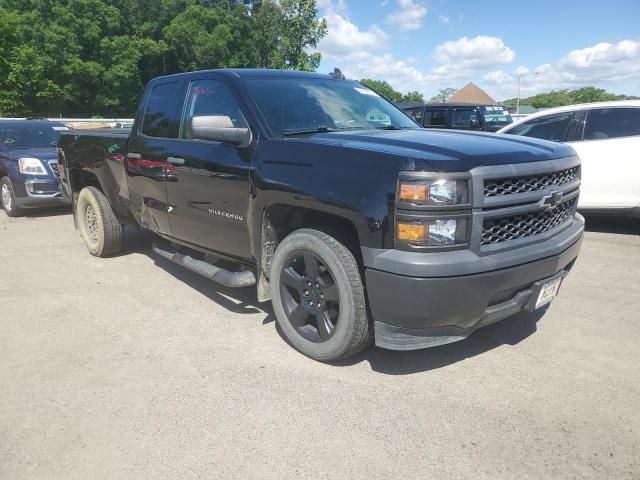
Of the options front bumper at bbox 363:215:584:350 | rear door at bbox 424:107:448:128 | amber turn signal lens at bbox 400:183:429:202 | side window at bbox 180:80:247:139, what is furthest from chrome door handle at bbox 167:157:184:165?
rear door at bbox 424:107:448:128

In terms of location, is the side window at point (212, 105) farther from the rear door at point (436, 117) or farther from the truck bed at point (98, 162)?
the rear door at point (436, 117)

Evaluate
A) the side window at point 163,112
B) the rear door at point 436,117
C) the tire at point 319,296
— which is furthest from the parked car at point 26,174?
the rear door at point 436,117

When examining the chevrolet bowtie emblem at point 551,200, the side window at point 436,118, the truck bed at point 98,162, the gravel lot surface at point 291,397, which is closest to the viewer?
the gravel lot surface at point 291,397

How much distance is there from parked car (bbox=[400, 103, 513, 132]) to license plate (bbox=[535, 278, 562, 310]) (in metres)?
9.79

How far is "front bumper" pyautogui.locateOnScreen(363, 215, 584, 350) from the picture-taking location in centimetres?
256

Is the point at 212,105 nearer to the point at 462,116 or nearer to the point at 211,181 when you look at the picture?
the point at 211,181

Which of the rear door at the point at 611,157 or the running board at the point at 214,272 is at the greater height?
the rear door at the point at 611,157

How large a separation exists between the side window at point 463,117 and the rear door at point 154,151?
9345 mm

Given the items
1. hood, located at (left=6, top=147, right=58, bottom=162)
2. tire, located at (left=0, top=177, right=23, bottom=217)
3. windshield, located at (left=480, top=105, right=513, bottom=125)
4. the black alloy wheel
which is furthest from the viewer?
windshield, located at (left=480, top=105, right=513, bottom=125)

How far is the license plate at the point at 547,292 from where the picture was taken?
9.76 ft

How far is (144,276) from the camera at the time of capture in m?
5.32

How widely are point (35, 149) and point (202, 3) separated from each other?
47255mm

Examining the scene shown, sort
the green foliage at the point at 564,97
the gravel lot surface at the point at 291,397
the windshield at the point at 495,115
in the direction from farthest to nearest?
the green foliage at the point at 564,97 → the windshield at the point at 495,115 → the gravel lot surface at the point at 291,397

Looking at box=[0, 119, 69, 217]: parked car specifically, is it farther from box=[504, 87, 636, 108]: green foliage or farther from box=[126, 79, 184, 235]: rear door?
box=[504, 87, 636, 108]: green foliage
